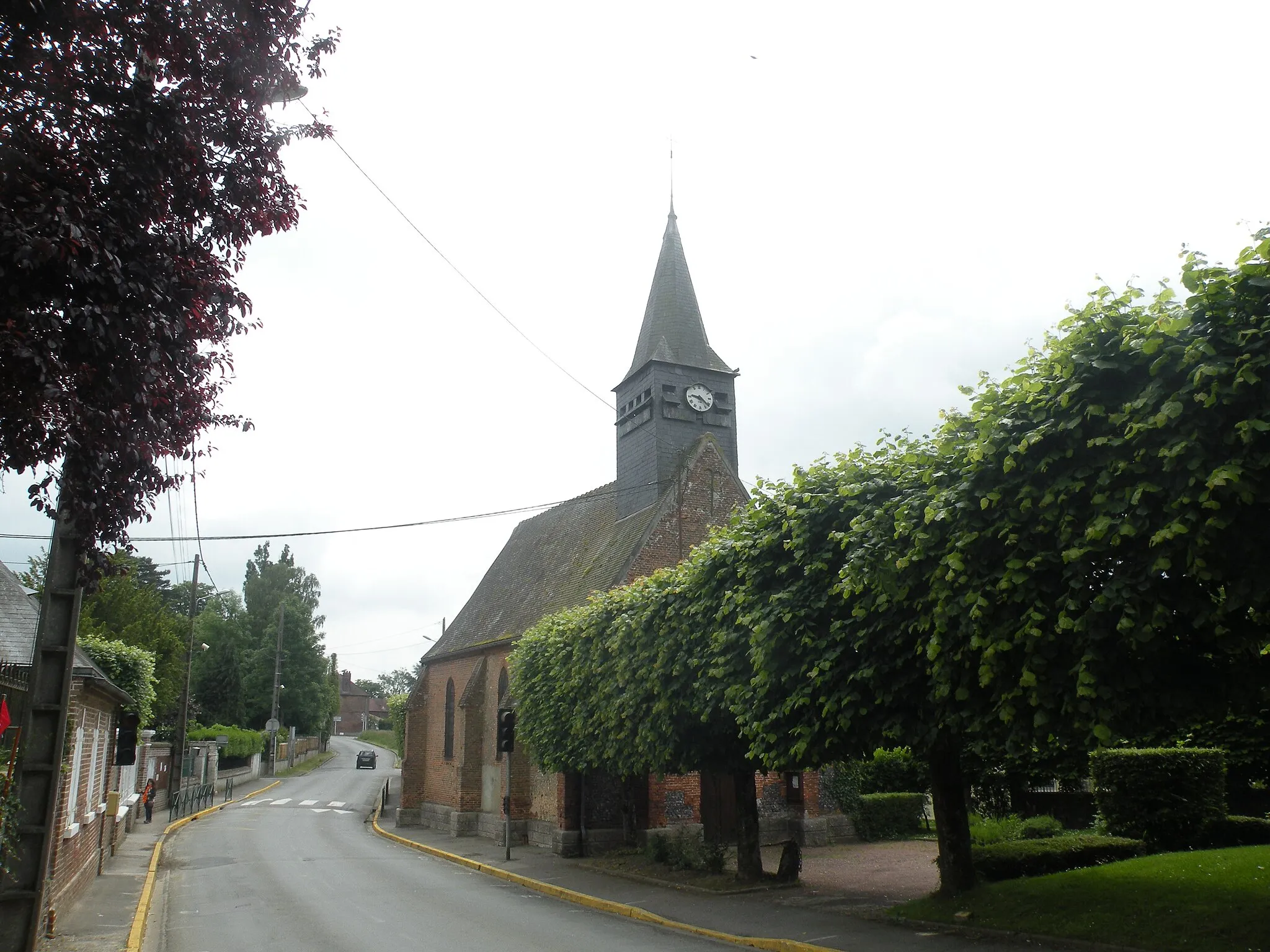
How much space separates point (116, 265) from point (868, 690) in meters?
9.00

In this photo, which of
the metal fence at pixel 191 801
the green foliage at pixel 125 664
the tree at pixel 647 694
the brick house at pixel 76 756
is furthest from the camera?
the metal fence at pixel 191 801

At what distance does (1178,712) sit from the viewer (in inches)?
340

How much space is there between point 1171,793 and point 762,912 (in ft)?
25.0

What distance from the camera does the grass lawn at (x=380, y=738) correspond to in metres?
102

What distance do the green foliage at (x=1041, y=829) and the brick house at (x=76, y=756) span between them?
630 inches

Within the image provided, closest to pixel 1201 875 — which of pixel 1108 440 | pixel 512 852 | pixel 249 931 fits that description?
pixel 1108 440

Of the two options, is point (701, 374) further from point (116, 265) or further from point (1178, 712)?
point (116, 265)

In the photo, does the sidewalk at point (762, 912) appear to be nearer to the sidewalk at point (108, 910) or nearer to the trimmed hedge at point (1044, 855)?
the trimmed hedge at point (1044, 855)

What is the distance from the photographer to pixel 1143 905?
10.2 meters

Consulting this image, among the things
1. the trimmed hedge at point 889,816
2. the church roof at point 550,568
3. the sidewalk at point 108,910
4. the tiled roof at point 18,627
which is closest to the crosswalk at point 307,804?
the church roof at point 550,568

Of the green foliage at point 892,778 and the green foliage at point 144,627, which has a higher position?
the green foliage at point 144,627

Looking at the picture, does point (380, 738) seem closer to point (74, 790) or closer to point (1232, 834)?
point (74, 790)

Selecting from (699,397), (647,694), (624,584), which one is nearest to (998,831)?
(647,694)

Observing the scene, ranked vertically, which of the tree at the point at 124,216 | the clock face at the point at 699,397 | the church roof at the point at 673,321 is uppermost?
the church roof at the point at 673,321
